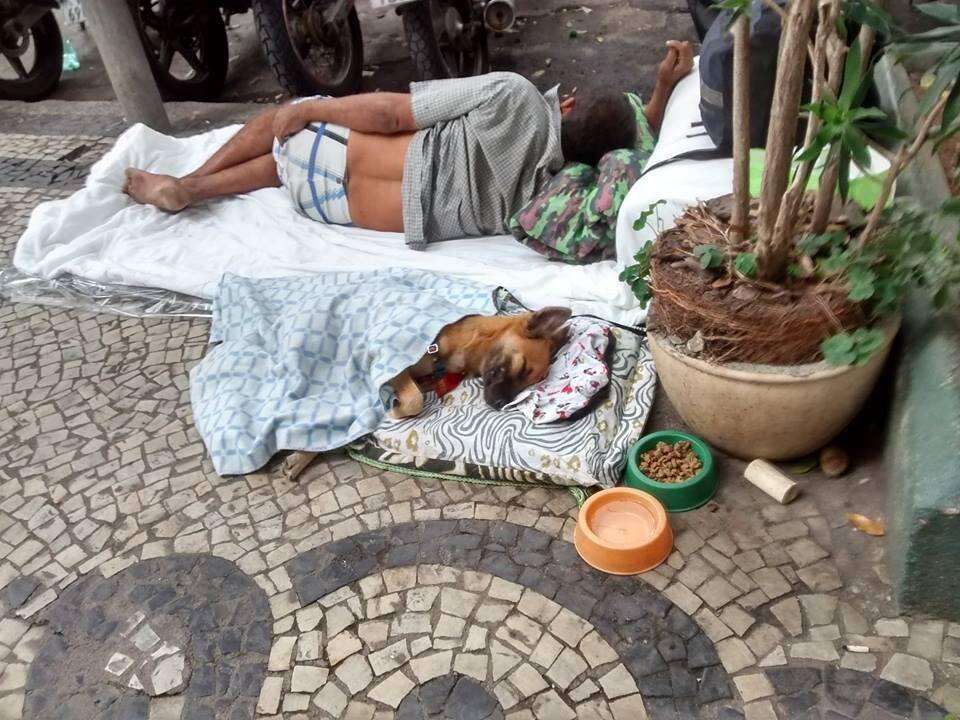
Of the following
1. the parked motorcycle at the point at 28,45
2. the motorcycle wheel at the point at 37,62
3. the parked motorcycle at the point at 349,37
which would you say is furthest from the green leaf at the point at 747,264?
the motorcycle wheel at the point at 37,62

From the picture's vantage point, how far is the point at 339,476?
2443 mm

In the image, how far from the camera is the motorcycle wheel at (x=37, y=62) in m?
5.51

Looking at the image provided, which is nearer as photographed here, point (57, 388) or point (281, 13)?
point (57, 388)

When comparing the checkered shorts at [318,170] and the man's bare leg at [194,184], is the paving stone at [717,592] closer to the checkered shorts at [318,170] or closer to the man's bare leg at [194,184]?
the checkered shorts at [318,170]

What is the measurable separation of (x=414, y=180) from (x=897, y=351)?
6.48 ft

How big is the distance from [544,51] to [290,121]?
291cm

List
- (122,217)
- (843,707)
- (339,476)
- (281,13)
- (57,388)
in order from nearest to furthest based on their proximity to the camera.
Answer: (843,707) < (339,476) < (57,388) < (122,217) < (281,13)

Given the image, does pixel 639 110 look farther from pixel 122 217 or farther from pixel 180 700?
pixel 180 700

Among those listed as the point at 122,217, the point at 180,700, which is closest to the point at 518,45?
the point at 122,217

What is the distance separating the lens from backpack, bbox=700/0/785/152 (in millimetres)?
2428

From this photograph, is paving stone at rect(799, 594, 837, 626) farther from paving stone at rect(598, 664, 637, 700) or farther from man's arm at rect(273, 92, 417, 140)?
man's arm at rect(273, 92, 417, 140)

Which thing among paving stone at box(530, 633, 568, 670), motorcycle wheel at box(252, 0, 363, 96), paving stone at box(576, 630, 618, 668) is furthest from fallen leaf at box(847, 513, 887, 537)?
motorcycle wheel at box(252, 0, 363, 96)

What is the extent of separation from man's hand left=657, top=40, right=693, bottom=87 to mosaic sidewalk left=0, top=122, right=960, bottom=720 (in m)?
1.90

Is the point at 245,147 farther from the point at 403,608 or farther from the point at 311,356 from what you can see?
the point at 403,608
